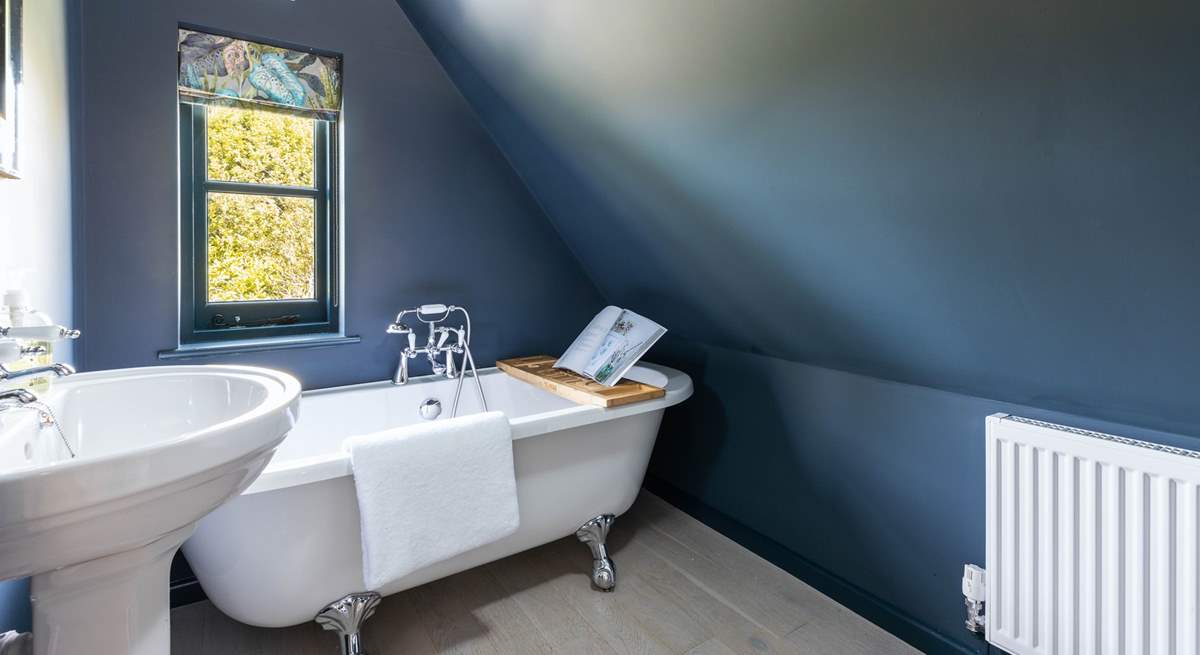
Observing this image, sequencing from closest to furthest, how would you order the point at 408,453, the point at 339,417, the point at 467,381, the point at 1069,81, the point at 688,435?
1. the point at 1069,81
2. the point at 408,453
3. the point at 339,417
4. the point at 467,381
5. the point at 688,435

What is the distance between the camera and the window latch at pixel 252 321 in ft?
7.13

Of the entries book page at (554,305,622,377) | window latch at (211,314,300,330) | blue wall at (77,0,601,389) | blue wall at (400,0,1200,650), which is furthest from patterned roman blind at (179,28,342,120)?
book page at (554,305,622,377)

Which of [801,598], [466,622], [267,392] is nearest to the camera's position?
[267,392]

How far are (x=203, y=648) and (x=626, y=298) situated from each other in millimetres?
2001

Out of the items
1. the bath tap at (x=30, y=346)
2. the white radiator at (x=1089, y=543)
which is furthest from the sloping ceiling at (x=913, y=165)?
the bath tap at (x=30, y=346)

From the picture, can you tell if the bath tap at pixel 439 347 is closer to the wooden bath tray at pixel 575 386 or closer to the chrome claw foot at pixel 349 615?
the wooden bath tray at pixel 575 386

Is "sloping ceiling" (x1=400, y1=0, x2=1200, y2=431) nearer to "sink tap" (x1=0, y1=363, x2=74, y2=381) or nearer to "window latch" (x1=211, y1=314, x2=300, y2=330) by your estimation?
"window latch" (x1=211, y1=314, x2=300, y2=330)

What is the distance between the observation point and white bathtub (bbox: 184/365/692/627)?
4.78 feet

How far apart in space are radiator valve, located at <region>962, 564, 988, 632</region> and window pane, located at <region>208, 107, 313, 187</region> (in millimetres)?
2547

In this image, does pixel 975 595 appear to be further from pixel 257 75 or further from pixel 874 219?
pixel 257 75

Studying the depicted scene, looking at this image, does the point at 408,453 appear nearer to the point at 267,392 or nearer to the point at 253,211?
the point at 267,392

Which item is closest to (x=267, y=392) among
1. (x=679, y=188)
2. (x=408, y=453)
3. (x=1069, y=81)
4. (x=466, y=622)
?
(x=408, y=453)

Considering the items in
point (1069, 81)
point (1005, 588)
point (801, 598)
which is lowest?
point (801, 598)

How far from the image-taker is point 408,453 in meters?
1.56
